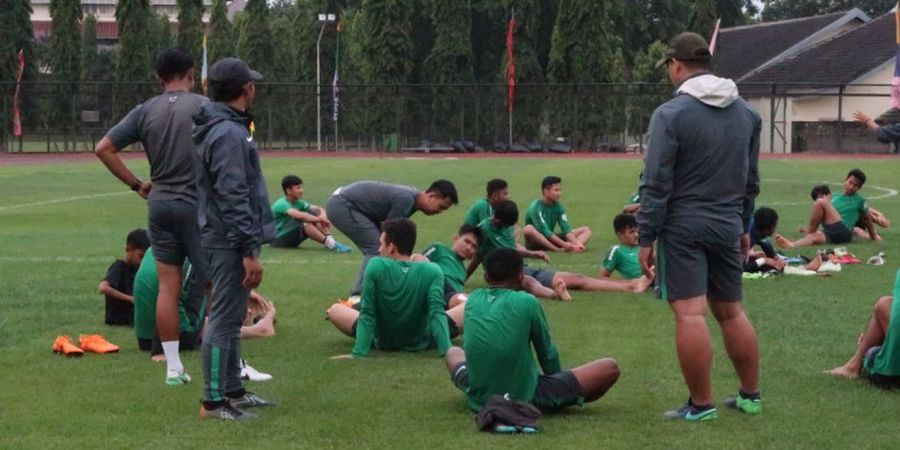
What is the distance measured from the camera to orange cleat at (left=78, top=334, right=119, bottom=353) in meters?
10.2

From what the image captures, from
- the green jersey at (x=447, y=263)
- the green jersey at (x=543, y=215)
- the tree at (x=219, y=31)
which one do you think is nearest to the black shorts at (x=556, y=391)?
the green jersey at (x=447, y=263)

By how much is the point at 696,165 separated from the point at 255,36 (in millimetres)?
76078

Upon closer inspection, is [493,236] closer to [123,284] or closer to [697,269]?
[123,284]

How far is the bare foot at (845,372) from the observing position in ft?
29.5

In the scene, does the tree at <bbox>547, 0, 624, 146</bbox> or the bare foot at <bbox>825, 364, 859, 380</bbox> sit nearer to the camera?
the bare foot at <bbox>825, 364, 859, 380</bbox>

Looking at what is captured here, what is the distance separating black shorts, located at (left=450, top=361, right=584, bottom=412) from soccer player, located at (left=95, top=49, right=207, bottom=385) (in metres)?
2.05

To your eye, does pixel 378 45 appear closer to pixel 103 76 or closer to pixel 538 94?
pixel 538 94

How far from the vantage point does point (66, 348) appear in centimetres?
1009

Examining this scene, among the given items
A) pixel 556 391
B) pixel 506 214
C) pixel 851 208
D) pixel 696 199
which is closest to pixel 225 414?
pixel 556 391

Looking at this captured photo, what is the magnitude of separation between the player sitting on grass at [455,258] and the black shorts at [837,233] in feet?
25.0

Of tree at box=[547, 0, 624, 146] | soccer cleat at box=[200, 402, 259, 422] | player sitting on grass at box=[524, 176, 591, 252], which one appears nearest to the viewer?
soccer cleat at box=[200, 402, 259, 422]

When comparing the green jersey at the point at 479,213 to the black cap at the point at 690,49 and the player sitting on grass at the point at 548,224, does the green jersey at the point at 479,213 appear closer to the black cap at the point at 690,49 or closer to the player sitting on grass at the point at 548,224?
the player sitting on grass at the point at 548,224

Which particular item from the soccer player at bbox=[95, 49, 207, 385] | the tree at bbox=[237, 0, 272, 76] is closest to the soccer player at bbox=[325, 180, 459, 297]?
the soccer player at bbox=[95, 49, 207, 385]

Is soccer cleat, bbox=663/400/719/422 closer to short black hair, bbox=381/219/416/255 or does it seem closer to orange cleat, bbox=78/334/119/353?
short black hair, bbox=381/219/416/255
